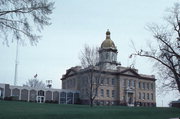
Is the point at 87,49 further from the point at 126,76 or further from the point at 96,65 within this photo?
the point at 126,76

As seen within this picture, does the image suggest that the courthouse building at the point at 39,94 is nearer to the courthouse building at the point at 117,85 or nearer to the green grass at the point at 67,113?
the courthouse building at the point at 117,85

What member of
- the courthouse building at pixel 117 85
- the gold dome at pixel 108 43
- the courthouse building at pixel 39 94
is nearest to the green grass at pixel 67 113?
the courthouse building at pixel 39 94

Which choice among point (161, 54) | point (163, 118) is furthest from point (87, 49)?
point (163, 118)

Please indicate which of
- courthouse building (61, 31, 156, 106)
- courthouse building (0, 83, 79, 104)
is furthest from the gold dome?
courthouse building (0, 83, 79, 104)

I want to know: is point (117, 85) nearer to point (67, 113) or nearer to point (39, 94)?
point (39, 94)

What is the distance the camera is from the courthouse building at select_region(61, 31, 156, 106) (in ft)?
228

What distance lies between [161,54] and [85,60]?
687 inches

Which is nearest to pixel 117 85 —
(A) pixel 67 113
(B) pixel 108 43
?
(B) pixel 108 43

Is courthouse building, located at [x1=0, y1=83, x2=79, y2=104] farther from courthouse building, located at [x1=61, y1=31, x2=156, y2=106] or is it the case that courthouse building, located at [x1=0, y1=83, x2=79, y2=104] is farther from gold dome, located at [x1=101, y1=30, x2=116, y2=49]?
gold dome, located at [x1=101, y1=30, x2=116, y2=49]

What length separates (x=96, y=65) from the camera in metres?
45.3

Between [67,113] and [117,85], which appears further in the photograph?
[117,85]

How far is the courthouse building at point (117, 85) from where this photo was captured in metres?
69.4

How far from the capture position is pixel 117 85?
72.9 metres

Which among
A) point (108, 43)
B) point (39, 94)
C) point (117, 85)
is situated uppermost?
point (108, 43)
